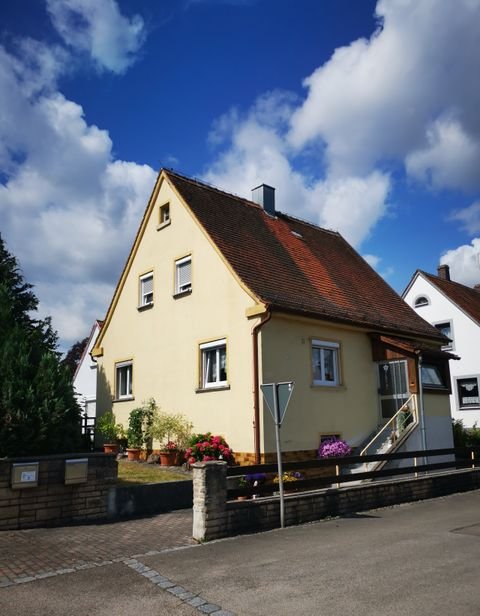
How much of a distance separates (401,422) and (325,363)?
2.82 m

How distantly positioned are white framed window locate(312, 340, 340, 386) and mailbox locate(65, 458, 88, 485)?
755cm

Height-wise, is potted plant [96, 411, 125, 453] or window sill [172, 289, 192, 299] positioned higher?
window sill [172, 289, 192, 299]

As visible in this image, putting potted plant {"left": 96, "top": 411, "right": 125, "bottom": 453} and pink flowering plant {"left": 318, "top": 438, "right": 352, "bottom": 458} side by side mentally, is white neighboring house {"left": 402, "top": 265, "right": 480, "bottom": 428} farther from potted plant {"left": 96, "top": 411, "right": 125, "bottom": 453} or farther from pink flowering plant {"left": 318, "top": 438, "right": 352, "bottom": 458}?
potted plant {"left": 96, "top": 411, "right": 125, "bottom": 453}

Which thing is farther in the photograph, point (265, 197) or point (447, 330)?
point (447, 330)

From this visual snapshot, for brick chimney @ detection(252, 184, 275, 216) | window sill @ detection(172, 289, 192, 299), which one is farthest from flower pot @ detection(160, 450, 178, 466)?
brick chimney @ detection(252, 184, 275, 216)

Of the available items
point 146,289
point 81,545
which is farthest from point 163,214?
point 81,545

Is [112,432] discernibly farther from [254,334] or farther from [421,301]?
[421,301]

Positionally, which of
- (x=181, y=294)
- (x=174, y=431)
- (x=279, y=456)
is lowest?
(x=279, y=456)

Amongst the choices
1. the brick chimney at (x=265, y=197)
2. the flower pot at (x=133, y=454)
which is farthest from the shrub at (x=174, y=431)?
the brick chimney at (x=265, y=197)

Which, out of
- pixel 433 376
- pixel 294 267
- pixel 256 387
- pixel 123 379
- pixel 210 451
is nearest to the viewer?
pixel 256 387

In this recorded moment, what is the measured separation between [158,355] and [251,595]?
12.9 meters

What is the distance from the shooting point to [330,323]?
52.5 feet

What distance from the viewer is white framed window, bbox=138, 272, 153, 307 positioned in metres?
19.5

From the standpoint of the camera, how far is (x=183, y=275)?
17844 mm
